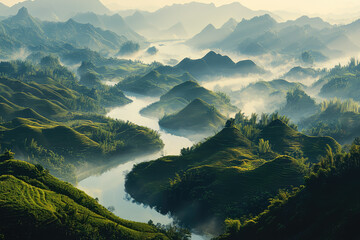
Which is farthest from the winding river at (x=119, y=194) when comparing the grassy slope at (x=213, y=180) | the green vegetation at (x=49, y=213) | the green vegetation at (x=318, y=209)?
the green vegetation at (x=318, y=209)

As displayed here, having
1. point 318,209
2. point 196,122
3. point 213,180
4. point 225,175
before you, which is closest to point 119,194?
point 213,180

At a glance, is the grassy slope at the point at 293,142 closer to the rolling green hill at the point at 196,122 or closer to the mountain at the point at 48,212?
the rolling green hill at the point at 196,122

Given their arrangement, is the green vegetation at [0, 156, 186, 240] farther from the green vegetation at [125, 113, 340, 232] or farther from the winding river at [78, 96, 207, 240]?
the winding river at [78, 96, 207, 240]

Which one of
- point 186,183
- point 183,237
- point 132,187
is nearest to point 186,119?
point 132,187

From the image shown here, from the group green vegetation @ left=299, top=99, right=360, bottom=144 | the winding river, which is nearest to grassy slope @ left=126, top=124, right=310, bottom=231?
the winding river

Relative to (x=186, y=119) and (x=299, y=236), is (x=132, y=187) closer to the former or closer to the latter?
(x=299, y=236)

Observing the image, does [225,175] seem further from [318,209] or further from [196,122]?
[196,122]
